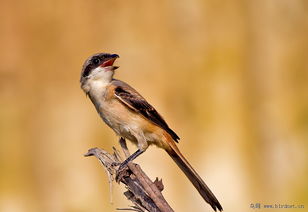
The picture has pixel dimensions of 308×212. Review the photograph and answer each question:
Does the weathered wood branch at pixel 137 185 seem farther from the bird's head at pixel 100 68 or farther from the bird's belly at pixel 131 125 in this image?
the bird's head at pixel 100 68

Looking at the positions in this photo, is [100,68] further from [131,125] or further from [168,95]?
[168,95]

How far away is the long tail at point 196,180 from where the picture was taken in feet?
21.7

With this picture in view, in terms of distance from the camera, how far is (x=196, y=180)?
684 cm

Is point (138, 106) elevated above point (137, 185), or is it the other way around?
point (138, 106)

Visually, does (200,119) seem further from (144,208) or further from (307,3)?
(144,208)

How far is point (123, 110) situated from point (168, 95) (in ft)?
10.2

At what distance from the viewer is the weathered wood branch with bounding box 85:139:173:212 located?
596cm

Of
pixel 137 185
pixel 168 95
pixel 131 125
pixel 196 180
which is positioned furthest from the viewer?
pixel 168 95

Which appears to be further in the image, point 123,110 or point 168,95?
point 168,95

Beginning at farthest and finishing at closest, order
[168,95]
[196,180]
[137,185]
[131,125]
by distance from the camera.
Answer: [168,95], [131,125], [196,180], [137,185]

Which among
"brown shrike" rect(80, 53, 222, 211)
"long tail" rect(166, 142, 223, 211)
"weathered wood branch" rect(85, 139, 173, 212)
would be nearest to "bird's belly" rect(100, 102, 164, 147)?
"brown shrike" rect(80, 53, 222, 211)

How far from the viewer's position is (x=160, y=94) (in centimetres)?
1008

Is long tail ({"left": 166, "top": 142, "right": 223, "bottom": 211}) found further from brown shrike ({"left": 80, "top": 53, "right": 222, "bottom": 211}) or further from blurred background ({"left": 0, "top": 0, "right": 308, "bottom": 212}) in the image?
blurred background ({"left": 0, "top": 0, "right": 308, "bottom": 212})

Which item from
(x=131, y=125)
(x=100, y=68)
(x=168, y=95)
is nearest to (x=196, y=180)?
(x=131, y=125)
